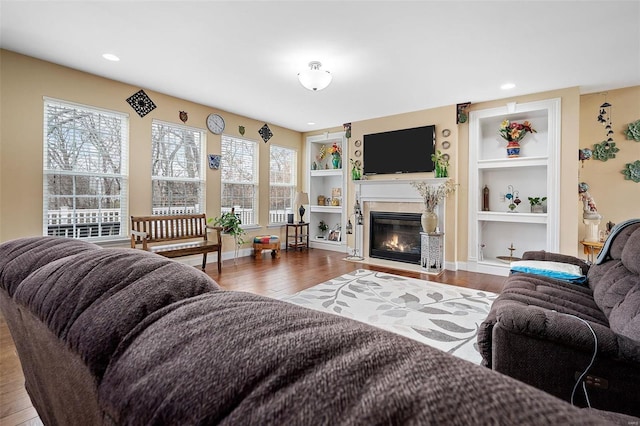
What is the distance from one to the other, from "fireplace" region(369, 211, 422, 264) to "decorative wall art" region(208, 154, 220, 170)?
281 centimetres

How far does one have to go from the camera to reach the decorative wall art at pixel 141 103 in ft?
13.2

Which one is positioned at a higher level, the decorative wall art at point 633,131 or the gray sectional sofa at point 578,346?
the decorative wall art at point 633,131

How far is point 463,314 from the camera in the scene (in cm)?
286

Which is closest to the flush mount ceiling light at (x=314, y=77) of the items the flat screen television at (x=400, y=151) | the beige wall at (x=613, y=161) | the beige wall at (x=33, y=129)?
the flat screen television at (x=400, y=151)

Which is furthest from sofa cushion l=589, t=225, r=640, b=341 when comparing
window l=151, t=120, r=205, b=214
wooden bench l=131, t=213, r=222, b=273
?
window l=151, t=120, r=205, b=214

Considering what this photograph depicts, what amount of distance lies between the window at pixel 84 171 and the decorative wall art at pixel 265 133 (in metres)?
2.36

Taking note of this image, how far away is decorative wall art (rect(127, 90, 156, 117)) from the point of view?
4.04m

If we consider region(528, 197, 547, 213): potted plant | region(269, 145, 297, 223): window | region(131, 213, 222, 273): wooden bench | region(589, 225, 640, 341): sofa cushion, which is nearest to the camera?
region(589, 225, 640, 341): sofa cushion

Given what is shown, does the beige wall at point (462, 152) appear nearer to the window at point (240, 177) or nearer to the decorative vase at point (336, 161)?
the decorative vase at point (336, 161)

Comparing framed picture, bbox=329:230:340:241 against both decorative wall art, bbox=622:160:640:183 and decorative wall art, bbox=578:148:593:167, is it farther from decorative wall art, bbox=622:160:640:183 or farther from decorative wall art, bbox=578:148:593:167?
decorative wall art, bbox=622:160:640:183

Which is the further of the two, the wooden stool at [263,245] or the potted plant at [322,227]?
the potted plant at [322,227]

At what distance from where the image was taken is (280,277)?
4.11 metres

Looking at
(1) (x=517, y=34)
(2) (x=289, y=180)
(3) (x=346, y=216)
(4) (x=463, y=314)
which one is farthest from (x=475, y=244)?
(2) (x=289, y=180)

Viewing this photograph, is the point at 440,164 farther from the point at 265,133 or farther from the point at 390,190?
the point at 265,133
